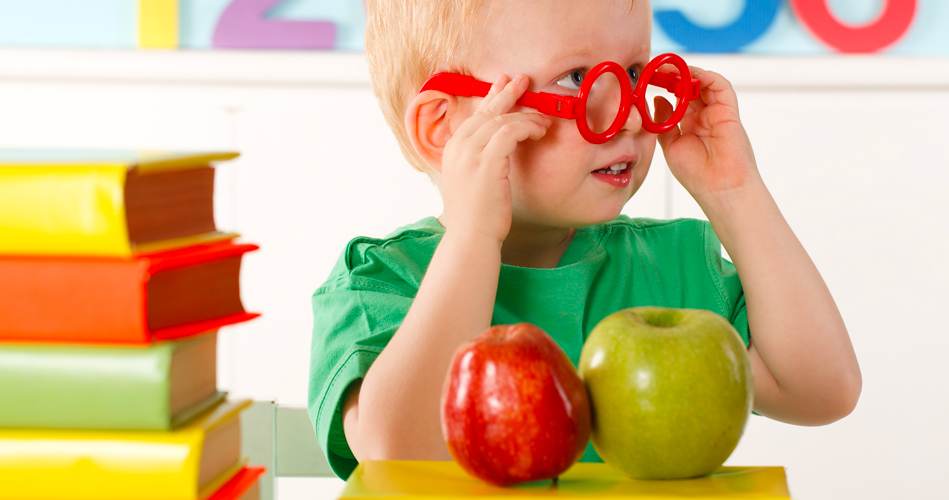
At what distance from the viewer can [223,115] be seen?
1.73m

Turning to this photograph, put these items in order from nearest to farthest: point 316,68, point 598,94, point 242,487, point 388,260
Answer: point 242,487 → point 598,94 → point 388,260 → point 316,68

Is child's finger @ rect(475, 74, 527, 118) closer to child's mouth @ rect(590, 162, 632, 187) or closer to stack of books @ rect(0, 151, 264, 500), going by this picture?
child's mouth @ rect(590, 162, 632, 187)

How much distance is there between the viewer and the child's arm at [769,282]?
85cm

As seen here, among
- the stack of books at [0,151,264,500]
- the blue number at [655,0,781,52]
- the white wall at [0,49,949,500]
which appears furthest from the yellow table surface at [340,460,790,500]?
the blue number at [655,0,781,52]

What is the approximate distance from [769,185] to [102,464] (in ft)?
4.83

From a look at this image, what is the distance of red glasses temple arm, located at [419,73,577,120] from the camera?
0.80 m

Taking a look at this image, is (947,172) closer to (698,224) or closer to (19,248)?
(698,224)

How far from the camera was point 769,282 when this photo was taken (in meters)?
0.86

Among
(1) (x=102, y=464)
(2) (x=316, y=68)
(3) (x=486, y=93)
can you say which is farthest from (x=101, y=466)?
(2) (x=316, y=68)

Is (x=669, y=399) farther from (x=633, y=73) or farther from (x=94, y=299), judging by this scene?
(x=633, y=73)

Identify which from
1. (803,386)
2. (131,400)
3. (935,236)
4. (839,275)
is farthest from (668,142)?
(935,236)

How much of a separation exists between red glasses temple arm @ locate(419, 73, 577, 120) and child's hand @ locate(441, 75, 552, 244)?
0.05 feet

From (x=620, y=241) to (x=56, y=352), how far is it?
2.40 ft

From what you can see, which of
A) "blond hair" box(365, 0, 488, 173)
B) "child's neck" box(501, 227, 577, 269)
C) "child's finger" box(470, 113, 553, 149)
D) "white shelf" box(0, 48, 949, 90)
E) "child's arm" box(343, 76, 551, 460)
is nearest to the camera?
"child's arm" box(343, 76, 551, 460)
